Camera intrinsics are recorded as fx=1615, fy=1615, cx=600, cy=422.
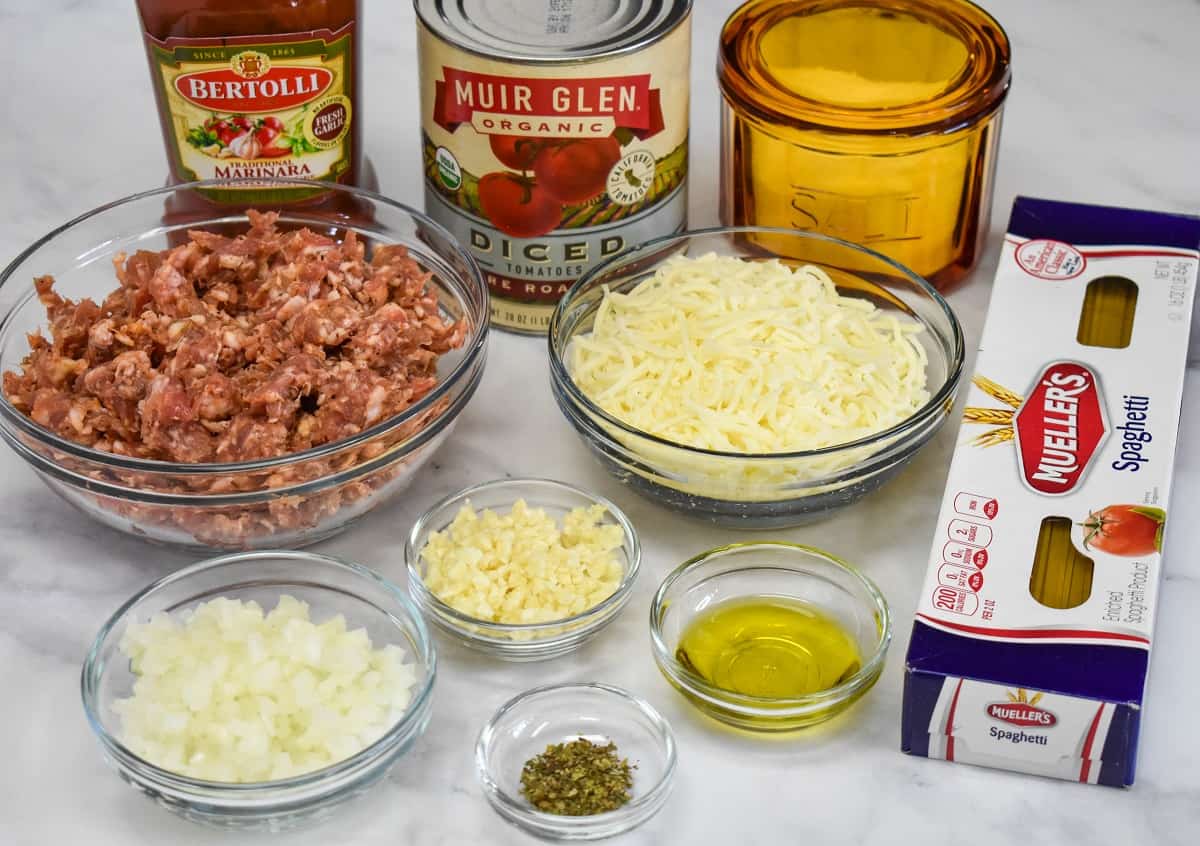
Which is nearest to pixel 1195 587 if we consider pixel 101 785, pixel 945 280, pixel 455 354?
pixel 945 280

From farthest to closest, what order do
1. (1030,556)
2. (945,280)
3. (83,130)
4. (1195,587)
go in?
1. (83,130)
2. (945,280)
3. (1195,587)
4. (1030,556)

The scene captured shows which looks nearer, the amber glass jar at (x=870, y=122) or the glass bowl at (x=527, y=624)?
the glass bowl at (x=527, y=624)

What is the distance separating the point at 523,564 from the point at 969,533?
0.55 m

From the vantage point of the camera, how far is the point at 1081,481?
2.07m

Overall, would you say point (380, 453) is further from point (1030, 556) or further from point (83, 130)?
point (83, 130)

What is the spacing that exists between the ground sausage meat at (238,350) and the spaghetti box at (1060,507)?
0.75 m

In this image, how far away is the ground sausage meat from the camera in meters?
2.02

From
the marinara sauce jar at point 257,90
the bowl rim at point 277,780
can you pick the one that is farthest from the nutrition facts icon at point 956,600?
the marinara sauce jar at point 257,90

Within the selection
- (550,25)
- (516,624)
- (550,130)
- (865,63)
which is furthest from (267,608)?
(865,63)

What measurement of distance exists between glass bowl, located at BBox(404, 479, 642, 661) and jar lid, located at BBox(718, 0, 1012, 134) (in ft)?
2.32

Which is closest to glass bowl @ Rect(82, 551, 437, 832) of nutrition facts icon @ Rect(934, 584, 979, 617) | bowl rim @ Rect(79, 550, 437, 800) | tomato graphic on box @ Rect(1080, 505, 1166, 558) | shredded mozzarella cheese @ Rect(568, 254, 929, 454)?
bowl rim @ Rect(79, 550, 437, 800)

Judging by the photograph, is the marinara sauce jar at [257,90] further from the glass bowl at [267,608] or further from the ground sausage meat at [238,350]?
the glass bowl at [267,608]

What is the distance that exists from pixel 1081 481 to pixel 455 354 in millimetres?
895

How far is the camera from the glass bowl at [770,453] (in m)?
2.05
